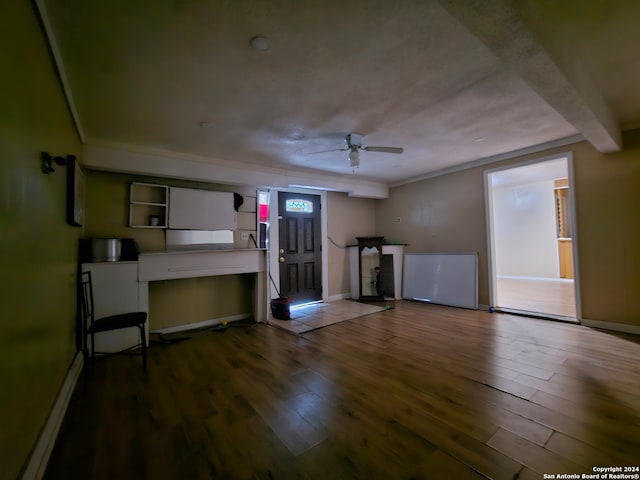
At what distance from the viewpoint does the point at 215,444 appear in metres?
1.56

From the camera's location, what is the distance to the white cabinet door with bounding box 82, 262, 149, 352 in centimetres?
283

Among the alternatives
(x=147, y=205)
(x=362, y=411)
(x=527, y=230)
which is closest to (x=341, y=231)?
(x=147, y=205)

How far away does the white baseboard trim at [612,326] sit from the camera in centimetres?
315

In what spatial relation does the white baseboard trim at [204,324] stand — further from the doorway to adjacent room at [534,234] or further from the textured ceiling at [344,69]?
the doorway to adjacent room at [534,234]

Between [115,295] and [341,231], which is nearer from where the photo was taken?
[115,295]

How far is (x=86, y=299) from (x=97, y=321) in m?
0.39

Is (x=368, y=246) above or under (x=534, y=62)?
under

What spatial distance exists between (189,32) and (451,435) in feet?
9.66

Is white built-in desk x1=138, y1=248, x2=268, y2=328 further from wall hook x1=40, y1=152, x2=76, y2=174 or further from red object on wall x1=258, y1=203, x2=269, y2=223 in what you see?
wall hook x1=40, y1=152, x2=76, y2=174

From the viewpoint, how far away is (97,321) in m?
2.50

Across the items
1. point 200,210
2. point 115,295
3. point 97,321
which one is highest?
point 200,210

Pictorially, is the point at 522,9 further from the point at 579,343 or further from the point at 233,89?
the point at 579,343

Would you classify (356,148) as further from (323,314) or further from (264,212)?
(323,314)

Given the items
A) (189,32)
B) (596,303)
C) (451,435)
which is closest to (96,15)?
(189,32)
